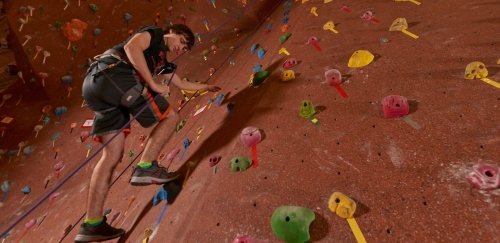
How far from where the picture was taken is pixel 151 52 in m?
2.55

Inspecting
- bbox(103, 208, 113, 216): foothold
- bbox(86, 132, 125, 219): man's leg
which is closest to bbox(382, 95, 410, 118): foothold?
bbox(86, 132, 125, 219): man's leg

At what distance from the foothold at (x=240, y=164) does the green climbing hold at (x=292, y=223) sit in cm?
55

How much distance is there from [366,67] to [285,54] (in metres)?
1.07

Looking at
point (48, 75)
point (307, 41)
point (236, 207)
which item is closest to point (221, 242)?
point (236, 207)

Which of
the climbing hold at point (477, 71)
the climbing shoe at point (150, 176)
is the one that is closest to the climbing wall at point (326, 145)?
the climbing hold at point (477, 71)

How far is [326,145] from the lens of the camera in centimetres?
216

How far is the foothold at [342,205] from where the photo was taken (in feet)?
5.37

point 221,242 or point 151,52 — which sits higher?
point 151,52

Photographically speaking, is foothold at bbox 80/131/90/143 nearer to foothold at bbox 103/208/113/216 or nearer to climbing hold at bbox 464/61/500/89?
foothold at bbox 103/208/113/216

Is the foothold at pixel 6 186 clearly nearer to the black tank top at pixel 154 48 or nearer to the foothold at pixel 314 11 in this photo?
the black tank top at pixel 154 48

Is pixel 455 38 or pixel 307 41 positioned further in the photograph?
pixel 307 41

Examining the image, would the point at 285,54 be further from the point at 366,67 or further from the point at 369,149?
the point at 369,149

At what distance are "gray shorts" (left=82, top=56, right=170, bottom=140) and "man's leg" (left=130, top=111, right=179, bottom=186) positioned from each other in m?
0.10

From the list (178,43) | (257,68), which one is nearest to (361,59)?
(257,68)
